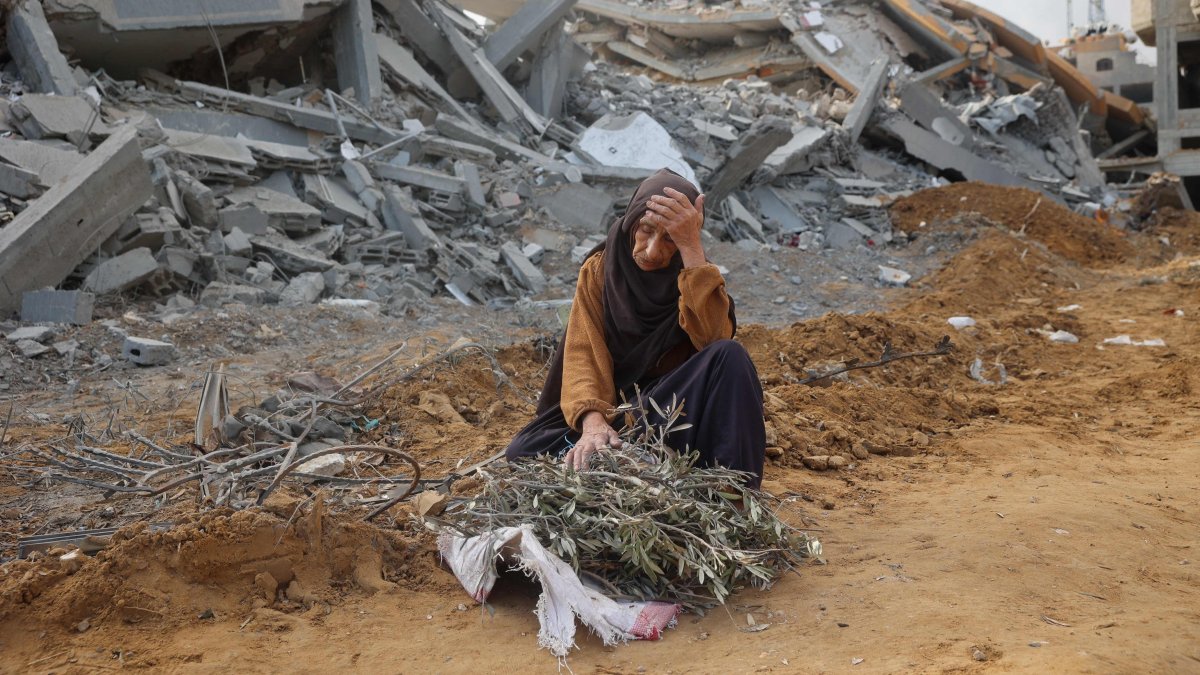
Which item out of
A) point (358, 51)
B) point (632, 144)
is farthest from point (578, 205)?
point (358, 51)

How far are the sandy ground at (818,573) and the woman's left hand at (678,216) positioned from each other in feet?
3.39

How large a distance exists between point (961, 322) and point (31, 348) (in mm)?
6306

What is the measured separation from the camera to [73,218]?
6820mm

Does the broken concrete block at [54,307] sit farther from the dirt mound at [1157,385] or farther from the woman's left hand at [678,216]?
the dirt mound at [1157,385]

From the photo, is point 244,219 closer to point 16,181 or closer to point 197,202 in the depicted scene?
point 197,202

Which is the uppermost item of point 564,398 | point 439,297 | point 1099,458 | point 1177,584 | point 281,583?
point 564,398

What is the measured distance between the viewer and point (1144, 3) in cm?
1767

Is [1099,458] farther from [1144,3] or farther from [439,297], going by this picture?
[1144,3]

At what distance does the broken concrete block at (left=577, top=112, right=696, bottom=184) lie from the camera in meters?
12.0

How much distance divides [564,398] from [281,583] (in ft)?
3.29

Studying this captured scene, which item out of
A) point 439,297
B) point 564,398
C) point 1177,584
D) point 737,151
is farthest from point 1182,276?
point 564,398

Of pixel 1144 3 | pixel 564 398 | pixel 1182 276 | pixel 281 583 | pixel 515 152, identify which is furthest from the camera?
pixel 1144 3

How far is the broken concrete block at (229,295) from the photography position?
725cm

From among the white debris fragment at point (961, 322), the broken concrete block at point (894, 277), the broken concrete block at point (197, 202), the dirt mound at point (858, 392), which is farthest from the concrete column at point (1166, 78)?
the broken concrete block at point (197, 202)
